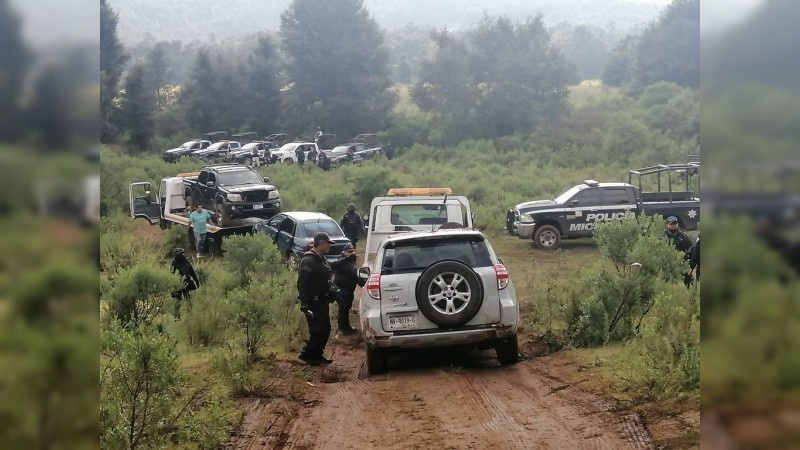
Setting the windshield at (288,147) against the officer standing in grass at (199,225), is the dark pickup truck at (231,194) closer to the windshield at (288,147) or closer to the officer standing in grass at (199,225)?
the officer standing in grass at (199,225)

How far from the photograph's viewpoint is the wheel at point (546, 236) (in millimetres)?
12758

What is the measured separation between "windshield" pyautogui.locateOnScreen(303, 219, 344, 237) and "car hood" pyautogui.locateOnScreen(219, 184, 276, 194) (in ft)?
2.43

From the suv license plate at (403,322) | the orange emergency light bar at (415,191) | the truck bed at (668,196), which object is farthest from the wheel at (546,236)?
the suv license plate at (403,322)

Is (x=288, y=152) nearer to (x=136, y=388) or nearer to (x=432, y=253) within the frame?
(x=432, y=253)

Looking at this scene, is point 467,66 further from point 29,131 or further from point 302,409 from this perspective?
point 29,131

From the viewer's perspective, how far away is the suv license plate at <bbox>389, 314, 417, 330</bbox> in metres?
6.23

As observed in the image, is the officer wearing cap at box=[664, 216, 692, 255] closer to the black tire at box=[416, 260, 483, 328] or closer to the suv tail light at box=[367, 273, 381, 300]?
the black tire at box=[416, 260, 483, 328]

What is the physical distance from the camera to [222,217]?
394 inches

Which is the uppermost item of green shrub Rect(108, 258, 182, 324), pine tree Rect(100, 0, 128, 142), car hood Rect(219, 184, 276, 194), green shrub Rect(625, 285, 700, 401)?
pine tree Rect(100, 0, 128, 142)

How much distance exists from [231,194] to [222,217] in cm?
48

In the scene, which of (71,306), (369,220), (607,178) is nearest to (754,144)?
(71,306)

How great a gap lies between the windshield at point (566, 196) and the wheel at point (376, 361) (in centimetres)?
700

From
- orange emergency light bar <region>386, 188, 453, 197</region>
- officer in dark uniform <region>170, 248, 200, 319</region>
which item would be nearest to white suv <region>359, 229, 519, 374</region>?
officer in dark uniform <region>170, 248, 200, 319</region>

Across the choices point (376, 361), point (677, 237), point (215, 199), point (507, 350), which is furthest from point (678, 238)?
point (215, 199)
